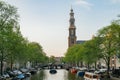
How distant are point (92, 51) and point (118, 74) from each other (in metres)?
15.8

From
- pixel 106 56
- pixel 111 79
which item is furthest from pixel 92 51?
pixel 111 79

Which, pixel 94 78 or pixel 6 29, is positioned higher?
pixel 6 29

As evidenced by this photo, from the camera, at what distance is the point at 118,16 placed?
7300 centimetres

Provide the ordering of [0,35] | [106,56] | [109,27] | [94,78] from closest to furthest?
[0,35], [94,78], [109,27], [106,56]

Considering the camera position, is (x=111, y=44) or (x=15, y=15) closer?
(x=15, y=15)

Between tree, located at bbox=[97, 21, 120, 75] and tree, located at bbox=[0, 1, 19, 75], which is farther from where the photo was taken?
tree, located at bbox=[97, 21, 120, 75]

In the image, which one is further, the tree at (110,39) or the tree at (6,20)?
the tree at (110,39)

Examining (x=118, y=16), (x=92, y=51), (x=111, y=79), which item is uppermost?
(x=118, y=16)

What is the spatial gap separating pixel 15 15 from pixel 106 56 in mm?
33768

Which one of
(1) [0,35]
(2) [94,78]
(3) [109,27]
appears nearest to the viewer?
(1) [0,35]

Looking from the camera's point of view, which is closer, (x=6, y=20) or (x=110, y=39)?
(x=6, y=20)

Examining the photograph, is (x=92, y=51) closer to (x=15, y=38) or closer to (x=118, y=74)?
(x=118, y=74)

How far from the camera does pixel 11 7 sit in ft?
234

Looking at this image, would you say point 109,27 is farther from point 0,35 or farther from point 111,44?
point 0,35
